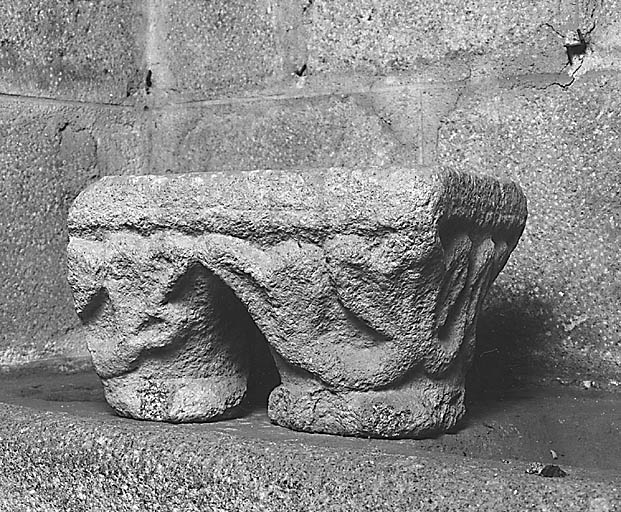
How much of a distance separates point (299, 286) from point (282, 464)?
0.21 meters

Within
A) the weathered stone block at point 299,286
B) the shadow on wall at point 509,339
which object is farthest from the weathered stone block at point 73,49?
the shadow on wall at point 509,339

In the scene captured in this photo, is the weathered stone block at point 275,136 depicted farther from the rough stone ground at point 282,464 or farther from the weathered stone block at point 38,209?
the rough stone ground at point 282,464

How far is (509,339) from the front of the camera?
1.69m

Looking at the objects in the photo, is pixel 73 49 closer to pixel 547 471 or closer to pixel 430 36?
pixel 430 36

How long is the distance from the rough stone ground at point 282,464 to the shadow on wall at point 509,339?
4.6 inches

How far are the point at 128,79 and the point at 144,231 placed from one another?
2.65ft

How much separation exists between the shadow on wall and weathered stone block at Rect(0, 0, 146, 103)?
0.86 metres

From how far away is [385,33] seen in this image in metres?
1.80

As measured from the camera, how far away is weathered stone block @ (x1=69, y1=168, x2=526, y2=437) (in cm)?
121

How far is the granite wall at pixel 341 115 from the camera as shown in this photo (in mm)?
1629

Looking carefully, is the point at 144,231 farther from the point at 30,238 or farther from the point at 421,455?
the point at 30,238

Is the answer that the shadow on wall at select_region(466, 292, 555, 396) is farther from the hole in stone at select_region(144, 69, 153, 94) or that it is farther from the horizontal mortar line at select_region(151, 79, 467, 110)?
the hole in stone at select_region(144, 69, 153, 94)

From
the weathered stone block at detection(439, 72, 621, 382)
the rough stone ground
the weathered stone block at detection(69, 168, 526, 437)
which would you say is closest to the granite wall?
the weathered stone block at detection(439, 72, 621, 382)

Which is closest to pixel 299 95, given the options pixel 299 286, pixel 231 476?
pixel 299 286
